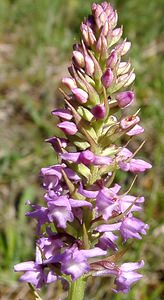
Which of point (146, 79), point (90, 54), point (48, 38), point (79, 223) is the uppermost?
point (48, 38)

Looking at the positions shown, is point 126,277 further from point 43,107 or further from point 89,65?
point 43,107

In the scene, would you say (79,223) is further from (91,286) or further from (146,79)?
(146,79)

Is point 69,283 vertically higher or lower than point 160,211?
lower

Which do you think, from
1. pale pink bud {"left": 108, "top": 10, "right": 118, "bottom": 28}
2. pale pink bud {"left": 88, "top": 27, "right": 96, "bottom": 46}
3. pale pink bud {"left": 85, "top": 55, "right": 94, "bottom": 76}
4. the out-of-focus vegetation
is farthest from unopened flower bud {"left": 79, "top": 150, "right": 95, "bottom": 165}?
the out-of-focus vegetation

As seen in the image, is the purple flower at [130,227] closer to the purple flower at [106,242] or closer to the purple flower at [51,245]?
the purple flower at [106,242]

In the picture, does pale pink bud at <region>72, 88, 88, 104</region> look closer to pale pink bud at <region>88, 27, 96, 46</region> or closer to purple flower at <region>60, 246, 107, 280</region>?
pale pink bud at <region>88, 27, 96, 46</region>

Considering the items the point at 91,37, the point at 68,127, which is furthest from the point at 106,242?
the point at 91,37

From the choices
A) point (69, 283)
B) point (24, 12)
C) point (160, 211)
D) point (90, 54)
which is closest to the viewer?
point (90, 54)

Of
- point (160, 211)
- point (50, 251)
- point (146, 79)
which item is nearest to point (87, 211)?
point (50, 251)
